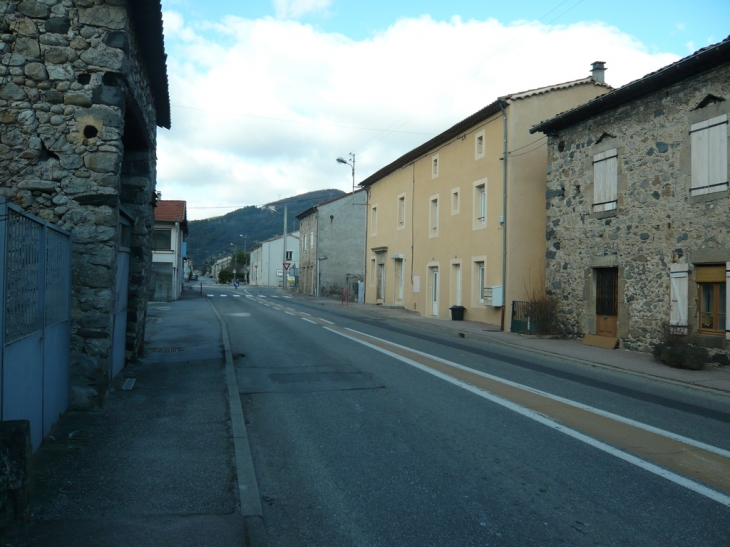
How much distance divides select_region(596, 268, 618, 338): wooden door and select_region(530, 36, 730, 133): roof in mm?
4220

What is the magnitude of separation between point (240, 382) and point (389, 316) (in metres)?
17.3

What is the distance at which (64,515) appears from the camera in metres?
3.95

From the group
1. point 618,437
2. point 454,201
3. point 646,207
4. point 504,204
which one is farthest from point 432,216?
point 618,437

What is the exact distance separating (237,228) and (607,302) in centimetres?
17152

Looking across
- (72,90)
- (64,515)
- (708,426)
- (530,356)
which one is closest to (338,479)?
(64,515)

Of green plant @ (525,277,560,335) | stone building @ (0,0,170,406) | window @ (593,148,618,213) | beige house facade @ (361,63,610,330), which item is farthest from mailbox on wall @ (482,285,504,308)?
stone building @ (0,0,170,406)

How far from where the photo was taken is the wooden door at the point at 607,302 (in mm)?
15812

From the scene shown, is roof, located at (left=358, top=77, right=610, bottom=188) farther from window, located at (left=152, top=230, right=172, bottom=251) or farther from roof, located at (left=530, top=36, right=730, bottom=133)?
window, located at (left=152, top=230, right=172, bottom=251)

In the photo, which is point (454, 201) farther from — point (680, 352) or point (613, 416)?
point (613, 416)

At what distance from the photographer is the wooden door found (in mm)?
15812

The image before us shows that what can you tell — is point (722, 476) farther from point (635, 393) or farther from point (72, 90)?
point (72, 90)

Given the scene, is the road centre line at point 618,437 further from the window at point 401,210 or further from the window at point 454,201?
the window at point 401,210

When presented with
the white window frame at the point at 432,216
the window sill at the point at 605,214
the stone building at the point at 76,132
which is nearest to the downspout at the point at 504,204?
the window sill at the point at 605,214

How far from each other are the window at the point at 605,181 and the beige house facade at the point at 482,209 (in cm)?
463
